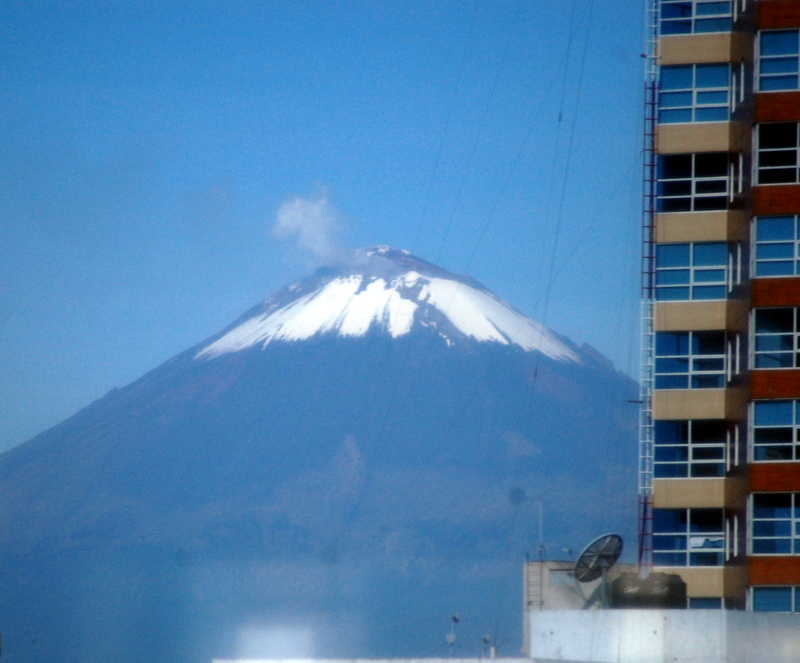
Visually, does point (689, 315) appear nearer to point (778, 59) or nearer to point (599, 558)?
point (599, 558)

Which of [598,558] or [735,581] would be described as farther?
[598,558]

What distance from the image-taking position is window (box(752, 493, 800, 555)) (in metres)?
36.8

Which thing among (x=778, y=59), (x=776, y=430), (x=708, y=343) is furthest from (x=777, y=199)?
(x=776, y=430)

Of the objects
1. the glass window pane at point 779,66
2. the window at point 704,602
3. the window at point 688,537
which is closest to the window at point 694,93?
the glass window pane at point 779,66

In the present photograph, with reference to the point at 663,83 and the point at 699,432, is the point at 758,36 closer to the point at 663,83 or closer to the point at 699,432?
the point at 663,83

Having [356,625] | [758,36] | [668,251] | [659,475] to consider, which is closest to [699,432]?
[659,475]

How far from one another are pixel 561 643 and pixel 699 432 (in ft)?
27.5

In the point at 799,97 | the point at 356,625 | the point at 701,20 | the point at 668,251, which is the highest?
the point at 701,20

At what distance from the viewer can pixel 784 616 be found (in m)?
32.2

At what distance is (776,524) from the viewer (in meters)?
37.1

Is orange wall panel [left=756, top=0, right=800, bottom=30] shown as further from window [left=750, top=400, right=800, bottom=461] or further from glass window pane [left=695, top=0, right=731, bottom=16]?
window [left=750, top=400, right=800, bottom=461]

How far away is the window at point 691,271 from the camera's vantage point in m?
40.6

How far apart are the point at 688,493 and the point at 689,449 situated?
1.20 meters

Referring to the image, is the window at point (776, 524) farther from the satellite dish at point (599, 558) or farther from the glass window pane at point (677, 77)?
the glass window pane at point (677, 77)
